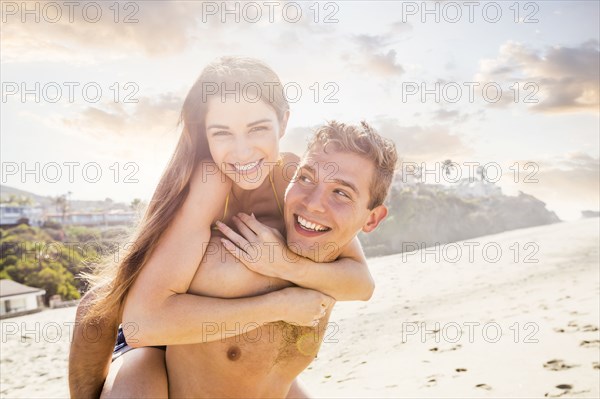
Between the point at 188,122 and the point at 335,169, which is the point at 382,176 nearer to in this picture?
the point at 335,169

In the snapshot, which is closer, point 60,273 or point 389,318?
point 389,318

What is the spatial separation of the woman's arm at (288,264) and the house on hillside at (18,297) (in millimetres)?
36202

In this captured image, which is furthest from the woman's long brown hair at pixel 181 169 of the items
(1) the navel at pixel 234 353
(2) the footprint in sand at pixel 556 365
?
(2) the footprint in sand at pixel 556 365

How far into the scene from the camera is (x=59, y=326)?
19656 millimetres

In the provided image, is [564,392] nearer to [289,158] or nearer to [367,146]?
[367,146]

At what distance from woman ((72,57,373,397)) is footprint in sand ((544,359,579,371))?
3.27m

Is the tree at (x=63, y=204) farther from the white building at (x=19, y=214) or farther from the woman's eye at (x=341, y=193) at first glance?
the woman's eye at (x=341, y=193)

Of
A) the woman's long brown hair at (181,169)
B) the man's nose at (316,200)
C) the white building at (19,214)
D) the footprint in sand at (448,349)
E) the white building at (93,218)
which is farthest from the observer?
the white building at (93,218)

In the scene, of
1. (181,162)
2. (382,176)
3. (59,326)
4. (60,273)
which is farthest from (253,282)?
(60,273)

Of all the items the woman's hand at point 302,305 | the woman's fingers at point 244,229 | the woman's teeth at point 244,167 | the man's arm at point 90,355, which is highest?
the woman's teeth at point 244,167

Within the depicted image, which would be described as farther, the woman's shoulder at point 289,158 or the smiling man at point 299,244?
the woman's shoulder at point 289,158

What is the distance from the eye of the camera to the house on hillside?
3422 cm

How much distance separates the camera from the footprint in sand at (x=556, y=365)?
542 cm

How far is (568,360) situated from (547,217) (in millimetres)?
95377
